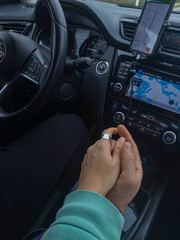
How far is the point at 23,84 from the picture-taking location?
1096 mm

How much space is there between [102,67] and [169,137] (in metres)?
0.45

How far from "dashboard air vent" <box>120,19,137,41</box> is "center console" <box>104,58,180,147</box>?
105mm

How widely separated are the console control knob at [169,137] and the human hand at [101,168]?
1.55 feet

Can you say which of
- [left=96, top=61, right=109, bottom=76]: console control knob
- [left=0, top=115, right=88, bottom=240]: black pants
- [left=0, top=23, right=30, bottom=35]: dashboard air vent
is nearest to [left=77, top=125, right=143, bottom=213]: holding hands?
[left=0, top=115, right=88, bottom=240]: black pants

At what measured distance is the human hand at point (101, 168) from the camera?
0.56m

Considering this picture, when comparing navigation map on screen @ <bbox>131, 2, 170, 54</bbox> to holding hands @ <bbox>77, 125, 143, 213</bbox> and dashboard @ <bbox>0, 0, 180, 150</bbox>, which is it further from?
holding hands @ <bbox>77, 125, 143, 213</bbox>

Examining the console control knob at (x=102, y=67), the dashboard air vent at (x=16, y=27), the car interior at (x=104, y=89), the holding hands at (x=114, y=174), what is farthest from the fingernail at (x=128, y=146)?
the dashboard air vent at (x=16, y=27)

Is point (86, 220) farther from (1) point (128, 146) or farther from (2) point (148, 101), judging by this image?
→ (2) point (148, 101)

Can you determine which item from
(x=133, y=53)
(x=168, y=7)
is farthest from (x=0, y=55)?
(x=168, y=7)

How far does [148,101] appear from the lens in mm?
1062

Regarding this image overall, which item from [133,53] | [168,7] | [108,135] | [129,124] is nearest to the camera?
[108,135]

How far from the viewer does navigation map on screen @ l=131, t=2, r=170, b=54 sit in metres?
0.92

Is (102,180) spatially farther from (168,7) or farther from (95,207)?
(168,7)

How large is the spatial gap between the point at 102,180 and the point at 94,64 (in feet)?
2.48
